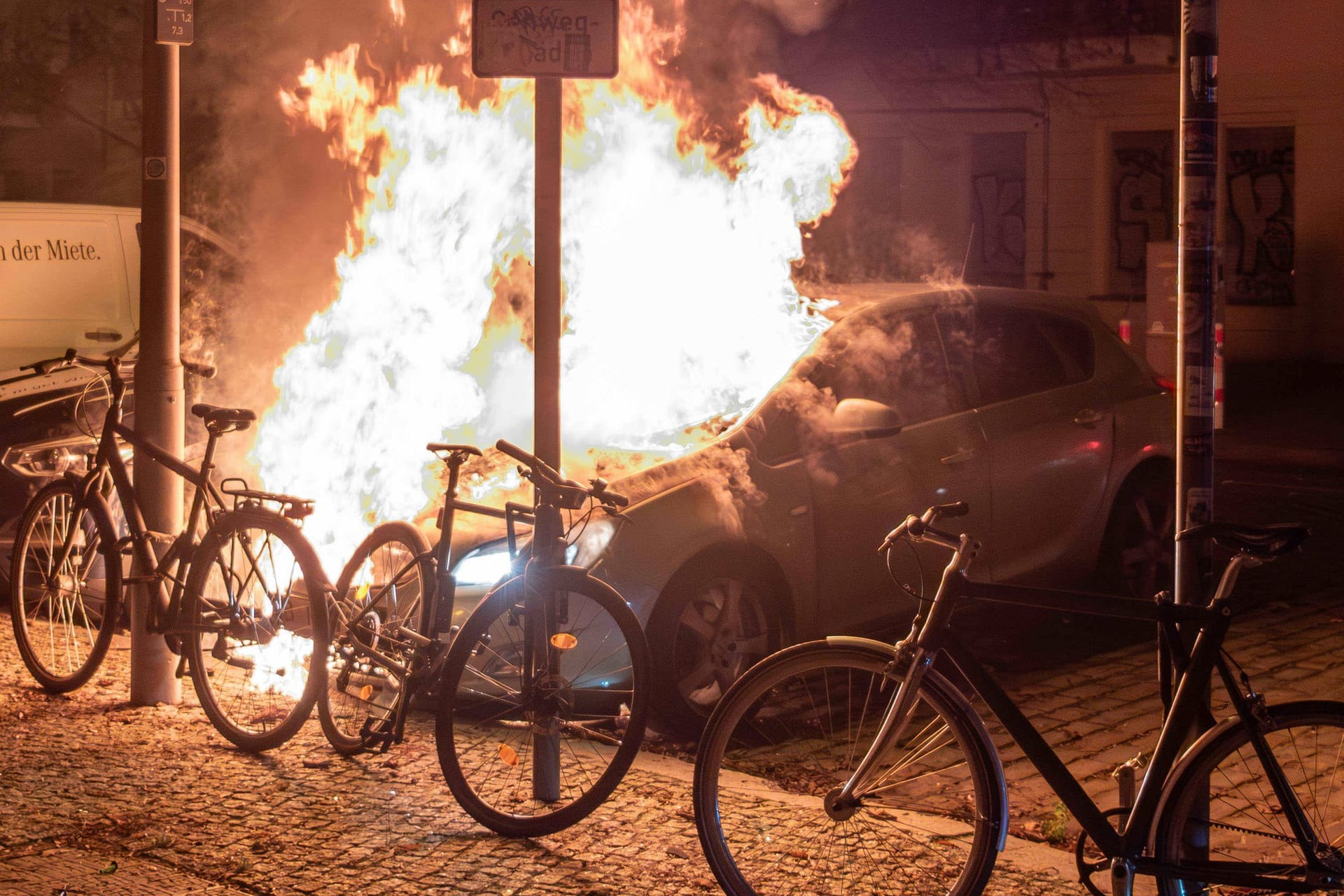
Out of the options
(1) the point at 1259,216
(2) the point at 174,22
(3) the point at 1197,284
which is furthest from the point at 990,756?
(1) the point at 1259,216

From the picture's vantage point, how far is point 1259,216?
71.7ft

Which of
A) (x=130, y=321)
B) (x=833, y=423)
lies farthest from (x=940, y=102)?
(x=833, y=423)

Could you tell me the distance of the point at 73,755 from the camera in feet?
19.2

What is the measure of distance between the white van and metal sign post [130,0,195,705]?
3.47 m

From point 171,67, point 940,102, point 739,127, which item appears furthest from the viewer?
point 940,102

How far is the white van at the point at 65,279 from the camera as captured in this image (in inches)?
383

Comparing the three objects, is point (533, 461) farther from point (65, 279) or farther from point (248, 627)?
point (65, 279)

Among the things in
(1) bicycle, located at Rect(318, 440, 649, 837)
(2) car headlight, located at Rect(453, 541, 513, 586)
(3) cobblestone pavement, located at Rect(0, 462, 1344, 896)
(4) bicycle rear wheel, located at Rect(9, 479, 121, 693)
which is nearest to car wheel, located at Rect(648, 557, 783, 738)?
(3) cobblestone pavement, located at Rect(0, 462, 1344, 896)

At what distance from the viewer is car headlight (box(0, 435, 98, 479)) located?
8594 mm

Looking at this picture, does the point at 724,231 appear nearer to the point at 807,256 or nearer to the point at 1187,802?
the point at 1187,802

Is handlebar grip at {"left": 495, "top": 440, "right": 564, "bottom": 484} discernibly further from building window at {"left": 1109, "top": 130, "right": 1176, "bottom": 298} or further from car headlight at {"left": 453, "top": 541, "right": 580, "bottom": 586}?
building window at {"left": 1109, "top": 130, "right": 1176, "bottom": 298}

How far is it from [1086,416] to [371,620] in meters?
3.87

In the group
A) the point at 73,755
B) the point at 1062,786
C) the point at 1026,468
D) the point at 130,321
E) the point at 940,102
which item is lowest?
the point at 73,755

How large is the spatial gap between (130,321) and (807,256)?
45.7ft
